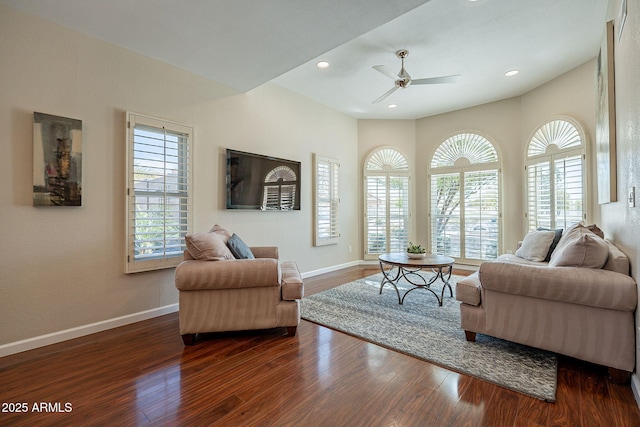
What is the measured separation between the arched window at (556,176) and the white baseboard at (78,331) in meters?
5.26

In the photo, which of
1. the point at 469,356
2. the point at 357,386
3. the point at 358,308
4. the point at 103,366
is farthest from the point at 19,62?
the point at 469,356

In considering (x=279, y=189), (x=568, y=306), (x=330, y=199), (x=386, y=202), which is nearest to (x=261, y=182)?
(x=279, y=189)

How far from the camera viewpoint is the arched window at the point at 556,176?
378 cm

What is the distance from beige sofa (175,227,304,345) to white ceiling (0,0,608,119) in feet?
6.21

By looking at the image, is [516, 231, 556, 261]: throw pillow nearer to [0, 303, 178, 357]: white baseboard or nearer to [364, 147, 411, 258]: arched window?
[364, 147, 411, 258]: arched window

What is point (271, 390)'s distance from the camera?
5.79 ft

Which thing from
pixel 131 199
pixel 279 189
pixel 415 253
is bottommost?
pixel 415 253

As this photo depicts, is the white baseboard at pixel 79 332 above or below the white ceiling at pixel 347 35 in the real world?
below

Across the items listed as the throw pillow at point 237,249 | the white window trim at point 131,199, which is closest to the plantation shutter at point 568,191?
the throw pillow at point 237,249

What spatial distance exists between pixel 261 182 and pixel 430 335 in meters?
2.82

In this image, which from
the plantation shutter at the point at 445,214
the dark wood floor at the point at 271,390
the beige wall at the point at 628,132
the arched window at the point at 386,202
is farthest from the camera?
the arched window at the point at 386,202

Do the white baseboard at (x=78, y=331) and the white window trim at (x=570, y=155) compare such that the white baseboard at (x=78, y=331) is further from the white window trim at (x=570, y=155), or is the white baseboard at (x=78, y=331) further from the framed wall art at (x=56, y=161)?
the white window trim at (x=570, y=155)

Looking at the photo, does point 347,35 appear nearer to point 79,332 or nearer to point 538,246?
point 538,246

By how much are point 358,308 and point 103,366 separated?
7.60 feet
